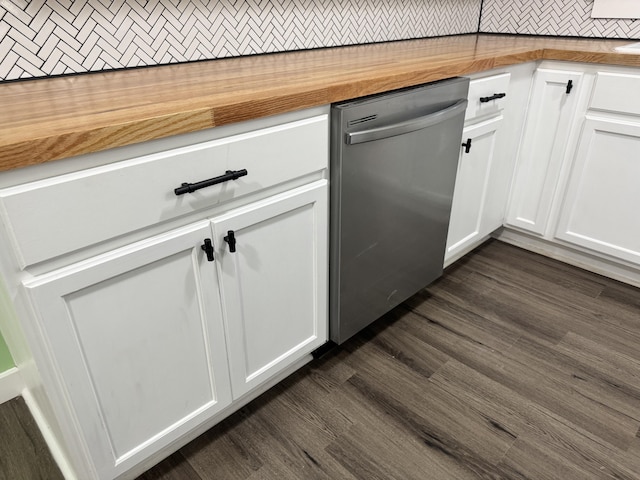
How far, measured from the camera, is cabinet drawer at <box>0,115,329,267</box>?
743 mm

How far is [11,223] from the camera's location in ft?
2.37

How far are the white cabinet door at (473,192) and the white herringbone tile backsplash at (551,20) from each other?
870mm

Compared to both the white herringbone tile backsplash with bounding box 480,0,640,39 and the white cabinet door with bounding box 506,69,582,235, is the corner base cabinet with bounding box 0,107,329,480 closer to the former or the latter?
the white cabinet door with bounding box 506,69,582,235

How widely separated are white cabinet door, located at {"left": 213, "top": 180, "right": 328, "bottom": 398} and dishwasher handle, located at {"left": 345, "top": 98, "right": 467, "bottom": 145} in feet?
0.48

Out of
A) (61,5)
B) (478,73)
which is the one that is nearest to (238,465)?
(61,5)

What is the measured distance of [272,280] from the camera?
120 cm

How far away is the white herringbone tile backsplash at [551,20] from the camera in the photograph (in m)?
2.15

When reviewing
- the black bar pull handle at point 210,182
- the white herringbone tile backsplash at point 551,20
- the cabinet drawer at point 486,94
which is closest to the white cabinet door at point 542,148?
the cabinet drawer at point 486,94

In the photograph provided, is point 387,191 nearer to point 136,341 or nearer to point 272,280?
point 272,280

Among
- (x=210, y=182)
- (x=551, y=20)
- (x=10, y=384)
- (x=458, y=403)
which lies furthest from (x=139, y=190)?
(x=551, y=20)

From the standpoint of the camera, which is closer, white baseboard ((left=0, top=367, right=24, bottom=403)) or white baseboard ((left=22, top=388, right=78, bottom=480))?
white baseboard ((left=22, top=388, right=78, bottom=480))

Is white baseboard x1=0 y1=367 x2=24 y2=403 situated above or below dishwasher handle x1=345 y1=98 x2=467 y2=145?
below

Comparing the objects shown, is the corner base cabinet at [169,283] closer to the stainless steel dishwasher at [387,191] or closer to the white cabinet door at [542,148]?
the stainless steel dishwasher at [387,191]

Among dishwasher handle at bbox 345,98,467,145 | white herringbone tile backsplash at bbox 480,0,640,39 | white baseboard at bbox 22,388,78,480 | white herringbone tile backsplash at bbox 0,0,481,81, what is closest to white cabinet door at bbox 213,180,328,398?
dishwasher handle at bbox 345,98,467,145
